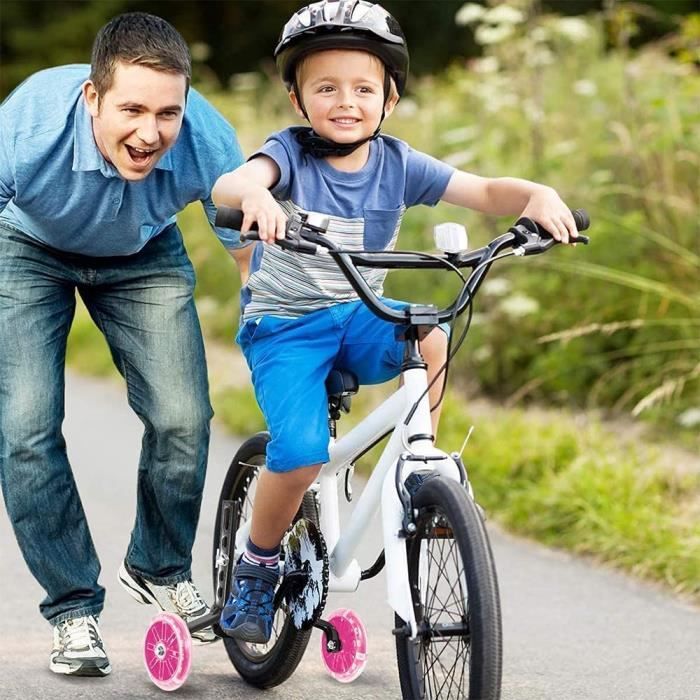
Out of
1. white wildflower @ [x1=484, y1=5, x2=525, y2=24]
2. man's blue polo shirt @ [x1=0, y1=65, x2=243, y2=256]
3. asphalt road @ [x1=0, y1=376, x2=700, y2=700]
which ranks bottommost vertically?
asphalt road @ [x1=0, y1=376, x2=700, y2=700]

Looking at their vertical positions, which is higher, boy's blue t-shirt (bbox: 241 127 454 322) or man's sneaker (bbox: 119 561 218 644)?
boy's blue t-shirt (bbox: 241 127 454 322)

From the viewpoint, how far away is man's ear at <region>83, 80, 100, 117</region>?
3961 millimetres

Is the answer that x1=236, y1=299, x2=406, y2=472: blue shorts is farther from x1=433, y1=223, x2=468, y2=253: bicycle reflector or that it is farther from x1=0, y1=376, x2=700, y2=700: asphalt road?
x1=0, y1=376, x2=700, y2=700: asphalt road

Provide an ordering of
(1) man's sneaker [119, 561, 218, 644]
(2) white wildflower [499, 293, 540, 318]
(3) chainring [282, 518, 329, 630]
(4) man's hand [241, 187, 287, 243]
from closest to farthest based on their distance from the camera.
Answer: (4) man's hand [241, 187, 287, 243] < (3) chainring [282, 518, 329, 630] < (1) man's sneaker [119, 561, 218, 644] < (2) white wildflower [499, 293, 540, 318]

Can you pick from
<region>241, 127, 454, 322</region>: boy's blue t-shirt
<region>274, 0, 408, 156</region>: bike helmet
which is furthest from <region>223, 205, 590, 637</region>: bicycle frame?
<region>274, 0, 408, 156</region>: bike helmet

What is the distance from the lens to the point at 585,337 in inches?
302

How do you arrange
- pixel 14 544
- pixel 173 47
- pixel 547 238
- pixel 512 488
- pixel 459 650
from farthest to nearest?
pixel 512 488 → pixel 14 544 → pixel 173 47 → pixel 547 238 → pixel 459 650

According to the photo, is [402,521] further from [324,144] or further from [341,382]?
[324,144]

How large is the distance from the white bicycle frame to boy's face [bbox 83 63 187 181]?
93 centimetres

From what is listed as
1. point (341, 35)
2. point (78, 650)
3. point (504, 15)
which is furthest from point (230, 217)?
point (504, 15)

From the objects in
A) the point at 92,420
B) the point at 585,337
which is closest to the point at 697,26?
the point at 585,337

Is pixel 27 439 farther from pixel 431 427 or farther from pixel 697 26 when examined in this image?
pixel 697 26

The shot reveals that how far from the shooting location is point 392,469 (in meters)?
3.47

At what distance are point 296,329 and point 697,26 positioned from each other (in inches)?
213
